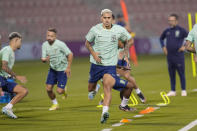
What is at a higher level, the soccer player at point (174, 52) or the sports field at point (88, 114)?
the soccer player at point (174, 52)

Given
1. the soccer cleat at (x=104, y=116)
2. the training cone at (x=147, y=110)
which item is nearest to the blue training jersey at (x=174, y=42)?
the training cone at (x=147, y=110)

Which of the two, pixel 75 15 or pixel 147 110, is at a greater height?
pixel 75 15

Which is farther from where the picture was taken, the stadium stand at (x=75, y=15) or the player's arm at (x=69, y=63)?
the stadium stand at (x=75, y=15)

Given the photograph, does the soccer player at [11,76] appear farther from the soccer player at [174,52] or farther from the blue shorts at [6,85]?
the soccer player at [174,52]

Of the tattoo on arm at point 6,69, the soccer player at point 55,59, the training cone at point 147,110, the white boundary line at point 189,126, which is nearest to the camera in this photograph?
the white boundary line at point 189,126

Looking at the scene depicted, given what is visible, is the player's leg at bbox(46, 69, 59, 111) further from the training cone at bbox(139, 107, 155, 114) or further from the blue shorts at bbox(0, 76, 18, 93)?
the training cone at bbox(139, 107, 155, 114)

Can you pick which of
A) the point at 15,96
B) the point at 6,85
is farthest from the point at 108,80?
the point at 6,85

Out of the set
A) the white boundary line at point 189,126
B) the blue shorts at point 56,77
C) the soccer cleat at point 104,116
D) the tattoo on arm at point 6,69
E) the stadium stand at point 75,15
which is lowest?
the white boundary line at point 189,126

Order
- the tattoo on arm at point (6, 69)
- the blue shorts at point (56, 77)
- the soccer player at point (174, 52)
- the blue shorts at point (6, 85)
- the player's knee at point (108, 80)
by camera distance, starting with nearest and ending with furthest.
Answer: the player's knee at point (108, 80) → the tattoo on arm at point (6, 69) → the blue shorts at point (6, 85) → the blue shorts at point (56, 77) → the soccer player at point (174, 52)

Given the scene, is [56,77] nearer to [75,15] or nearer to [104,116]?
[104,116]

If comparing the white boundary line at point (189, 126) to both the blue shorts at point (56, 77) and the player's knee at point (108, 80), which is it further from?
the blue shorts at point (56, 77)

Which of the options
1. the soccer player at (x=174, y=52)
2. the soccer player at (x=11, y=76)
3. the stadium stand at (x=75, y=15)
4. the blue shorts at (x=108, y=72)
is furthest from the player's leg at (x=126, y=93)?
the stadium stand at (x=75, y=15)

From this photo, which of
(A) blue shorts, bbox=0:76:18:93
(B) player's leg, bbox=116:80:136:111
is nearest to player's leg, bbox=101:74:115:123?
(B) player's leg, bbox=116:80:136:111

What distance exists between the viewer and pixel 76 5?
1967 inches
